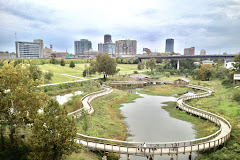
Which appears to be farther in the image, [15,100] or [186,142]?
[186,142]

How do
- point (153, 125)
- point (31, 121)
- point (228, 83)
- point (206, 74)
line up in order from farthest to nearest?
1. point (206, 74)
2. point (228, 83)
3. point (153, 125)
4. point (31, 121)

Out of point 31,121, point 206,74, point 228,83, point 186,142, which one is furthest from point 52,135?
point 206,74

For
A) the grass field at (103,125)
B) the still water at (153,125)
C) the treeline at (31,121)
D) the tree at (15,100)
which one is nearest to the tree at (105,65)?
the grass field at (103,125)

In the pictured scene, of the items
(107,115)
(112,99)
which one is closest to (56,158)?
(107,115)

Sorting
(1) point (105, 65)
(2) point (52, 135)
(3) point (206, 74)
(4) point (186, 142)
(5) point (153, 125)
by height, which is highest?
(1) point (105, 65)

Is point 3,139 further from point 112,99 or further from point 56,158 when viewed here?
point 112,99

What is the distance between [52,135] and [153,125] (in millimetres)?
22095

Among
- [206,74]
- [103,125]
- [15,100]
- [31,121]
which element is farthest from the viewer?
[206,74]

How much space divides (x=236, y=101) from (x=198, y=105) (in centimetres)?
814

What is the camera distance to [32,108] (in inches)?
784

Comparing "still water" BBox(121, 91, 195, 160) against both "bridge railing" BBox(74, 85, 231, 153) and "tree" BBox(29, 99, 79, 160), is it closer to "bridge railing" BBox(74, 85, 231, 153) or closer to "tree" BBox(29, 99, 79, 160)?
"bridge railing" BBox(74, 85, 231, 153)

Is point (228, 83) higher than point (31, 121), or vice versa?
point (228, 83)

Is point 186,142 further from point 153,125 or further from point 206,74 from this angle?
point 206,74

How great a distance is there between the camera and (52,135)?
Answer: 1562 cm
